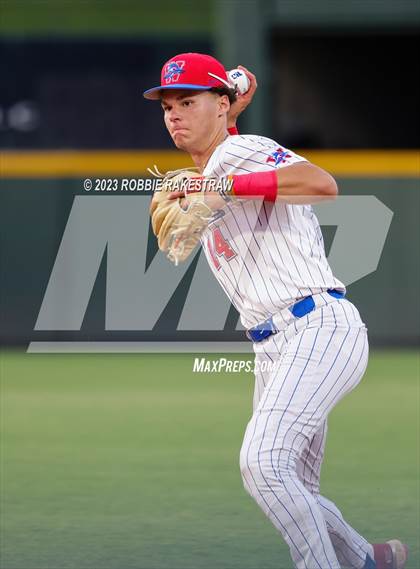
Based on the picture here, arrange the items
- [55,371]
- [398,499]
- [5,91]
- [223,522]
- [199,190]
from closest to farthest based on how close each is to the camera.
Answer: [199,190], [223,522], [398,499], [55,371], [5,91]

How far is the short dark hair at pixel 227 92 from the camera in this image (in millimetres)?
4297

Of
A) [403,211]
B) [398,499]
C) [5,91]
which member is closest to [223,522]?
[398,499]

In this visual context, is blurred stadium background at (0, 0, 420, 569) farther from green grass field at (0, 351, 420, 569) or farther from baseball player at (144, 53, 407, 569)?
baseball player at (144, 53, 407, 569)

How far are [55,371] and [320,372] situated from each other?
280 inches

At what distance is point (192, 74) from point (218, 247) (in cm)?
57

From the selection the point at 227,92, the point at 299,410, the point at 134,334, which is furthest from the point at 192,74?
the point at 134,334

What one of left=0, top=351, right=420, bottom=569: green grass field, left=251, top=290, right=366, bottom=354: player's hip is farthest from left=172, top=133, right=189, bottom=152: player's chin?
left=0, top=351, right=420, bottom=569: green grass field

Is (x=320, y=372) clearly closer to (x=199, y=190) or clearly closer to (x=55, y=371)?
(x=199, y=190)

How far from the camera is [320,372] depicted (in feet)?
13.4

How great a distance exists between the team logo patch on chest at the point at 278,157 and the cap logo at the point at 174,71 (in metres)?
0.41

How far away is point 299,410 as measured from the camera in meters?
4.02

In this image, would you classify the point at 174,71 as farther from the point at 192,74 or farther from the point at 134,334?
the point at 134,334

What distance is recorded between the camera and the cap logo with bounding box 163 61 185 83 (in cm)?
424

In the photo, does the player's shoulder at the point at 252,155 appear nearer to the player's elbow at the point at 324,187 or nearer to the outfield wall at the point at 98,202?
the player's elbow at the point at 324,187
